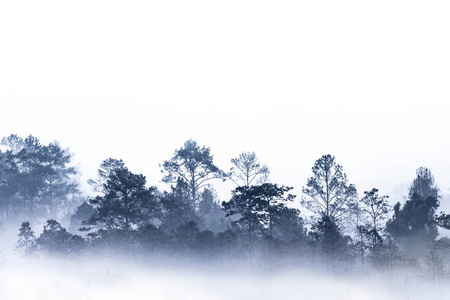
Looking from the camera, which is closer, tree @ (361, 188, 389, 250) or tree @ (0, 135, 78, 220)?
tree @ (361, 188, 389, 250)

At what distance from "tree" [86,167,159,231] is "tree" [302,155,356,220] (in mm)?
15987

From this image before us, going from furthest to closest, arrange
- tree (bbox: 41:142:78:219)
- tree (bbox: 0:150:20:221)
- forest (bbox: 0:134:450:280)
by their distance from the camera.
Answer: tree (bbox: 41:142:78:219)
tree (bbox: 0:150:20:221)
forest (bbox: 0:134:450:280)

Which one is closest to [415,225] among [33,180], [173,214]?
[173,214]

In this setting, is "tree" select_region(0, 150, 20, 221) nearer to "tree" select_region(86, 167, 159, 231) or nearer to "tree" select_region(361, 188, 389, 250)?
"tree" select_region(86, 167, 159, 231)

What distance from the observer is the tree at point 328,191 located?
56.8m

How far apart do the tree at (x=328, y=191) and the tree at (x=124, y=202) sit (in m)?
16.0

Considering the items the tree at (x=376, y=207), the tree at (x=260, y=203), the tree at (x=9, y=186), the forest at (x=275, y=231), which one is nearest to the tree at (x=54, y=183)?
the tree at (x=9, y=186)

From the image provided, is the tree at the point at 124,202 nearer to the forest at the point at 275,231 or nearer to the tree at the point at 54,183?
the forest at the point at 275,231

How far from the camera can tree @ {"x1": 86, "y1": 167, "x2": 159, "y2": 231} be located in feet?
181

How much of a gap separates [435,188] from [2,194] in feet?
201

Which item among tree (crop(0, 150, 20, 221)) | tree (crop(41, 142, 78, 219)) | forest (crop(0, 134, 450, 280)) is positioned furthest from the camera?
tree (crop(41, 142, 78, 219))

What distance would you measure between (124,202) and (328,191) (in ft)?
67.2

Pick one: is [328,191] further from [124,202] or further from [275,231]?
[124,202]

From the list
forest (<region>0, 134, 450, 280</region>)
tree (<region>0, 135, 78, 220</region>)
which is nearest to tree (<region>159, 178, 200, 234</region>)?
forest (<region>0, 134, 450, 280</region>)
